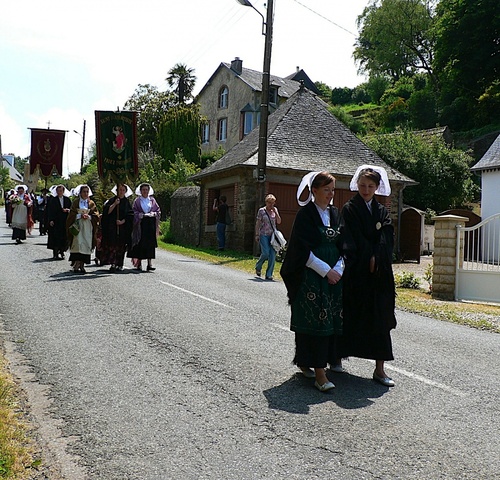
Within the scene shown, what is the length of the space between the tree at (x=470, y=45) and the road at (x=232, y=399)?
45.5m

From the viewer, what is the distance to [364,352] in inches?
215

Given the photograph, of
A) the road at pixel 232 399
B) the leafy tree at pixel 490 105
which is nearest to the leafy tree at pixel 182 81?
the leafy tree at pixel 490 105

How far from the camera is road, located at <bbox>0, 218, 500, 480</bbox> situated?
384 cm

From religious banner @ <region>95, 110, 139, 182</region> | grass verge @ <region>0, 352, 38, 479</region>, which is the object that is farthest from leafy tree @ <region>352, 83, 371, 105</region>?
grass verge @ <region>0, 352, 38, 479</region>

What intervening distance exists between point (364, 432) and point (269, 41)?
53.9 ft

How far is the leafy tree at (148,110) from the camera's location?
54188 mm

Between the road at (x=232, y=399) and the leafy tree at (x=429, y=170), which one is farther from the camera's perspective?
the leafy tree at (x=429, y=170)

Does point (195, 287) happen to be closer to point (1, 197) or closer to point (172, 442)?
point (172, 442)

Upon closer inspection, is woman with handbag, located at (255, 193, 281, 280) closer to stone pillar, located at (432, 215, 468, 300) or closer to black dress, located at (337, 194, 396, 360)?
stone pillar, located at (432, 215, 468, 300)

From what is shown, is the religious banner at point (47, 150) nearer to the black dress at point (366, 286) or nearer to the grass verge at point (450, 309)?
the grass verge at point (450, 309)

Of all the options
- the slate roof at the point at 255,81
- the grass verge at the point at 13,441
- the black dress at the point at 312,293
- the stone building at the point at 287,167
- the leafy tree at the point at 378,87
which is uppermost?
the leafy tree at the point at 378,87

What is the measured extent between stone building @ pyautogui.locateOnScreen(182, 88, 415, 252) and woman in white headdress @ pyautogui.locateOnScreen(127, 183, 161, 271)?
7184 mm

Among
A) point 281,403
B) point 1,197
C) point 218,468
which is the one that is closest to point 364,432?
point 281,403

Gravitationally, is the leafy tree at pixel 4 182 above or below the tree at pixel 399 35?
below
